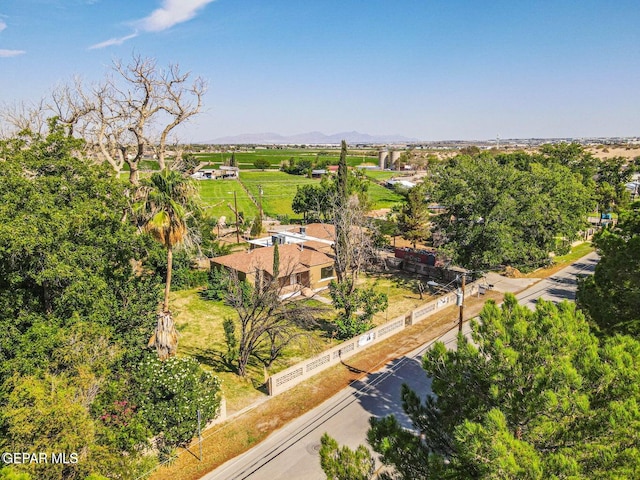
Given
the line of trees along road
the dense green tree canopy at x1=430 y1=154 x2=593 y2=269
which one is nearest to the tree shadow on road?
the line of trees along road

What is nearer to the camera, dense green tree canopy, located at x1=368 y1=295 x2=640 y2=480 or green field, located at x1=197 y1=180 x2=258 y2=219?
dense green tree canopy, located at x1=368 y1=295 x2=640 y2=480

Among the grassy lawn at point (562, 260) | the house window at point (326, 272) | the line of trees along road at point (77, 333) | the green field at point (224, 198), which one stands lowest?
the grassy lawn at point (562, 260)

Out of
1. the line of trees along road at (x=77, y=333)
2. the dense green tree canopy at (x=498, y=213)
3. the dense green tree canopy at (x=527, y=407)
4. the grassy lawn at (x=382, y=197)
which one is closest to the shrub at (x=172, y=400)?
the line of trees along road at (x=77, y=333)

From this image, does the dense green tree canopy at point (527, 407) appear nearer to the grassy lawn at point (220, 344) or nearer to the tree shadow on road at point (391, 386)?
the tree shadow on road at point (391, 386)

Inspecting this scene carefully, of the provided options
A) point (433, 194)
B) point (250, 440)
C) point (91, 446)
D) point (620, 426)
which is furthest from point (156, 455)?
point (433, 194)

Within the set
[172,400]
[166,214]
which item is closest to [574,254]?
[166,214]

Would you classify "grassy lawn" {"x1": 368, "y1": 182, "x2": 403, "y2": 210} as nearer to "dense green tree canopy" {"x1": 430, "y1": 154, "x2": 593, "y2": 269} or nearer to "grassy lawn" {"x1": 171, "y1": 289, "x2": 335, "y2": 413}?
"dense green tree canopy" {"x1": 430, "y1": 154, "x2": 593, "y2": 269}

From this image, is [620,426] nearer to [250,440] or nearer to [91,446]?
[91,446]
